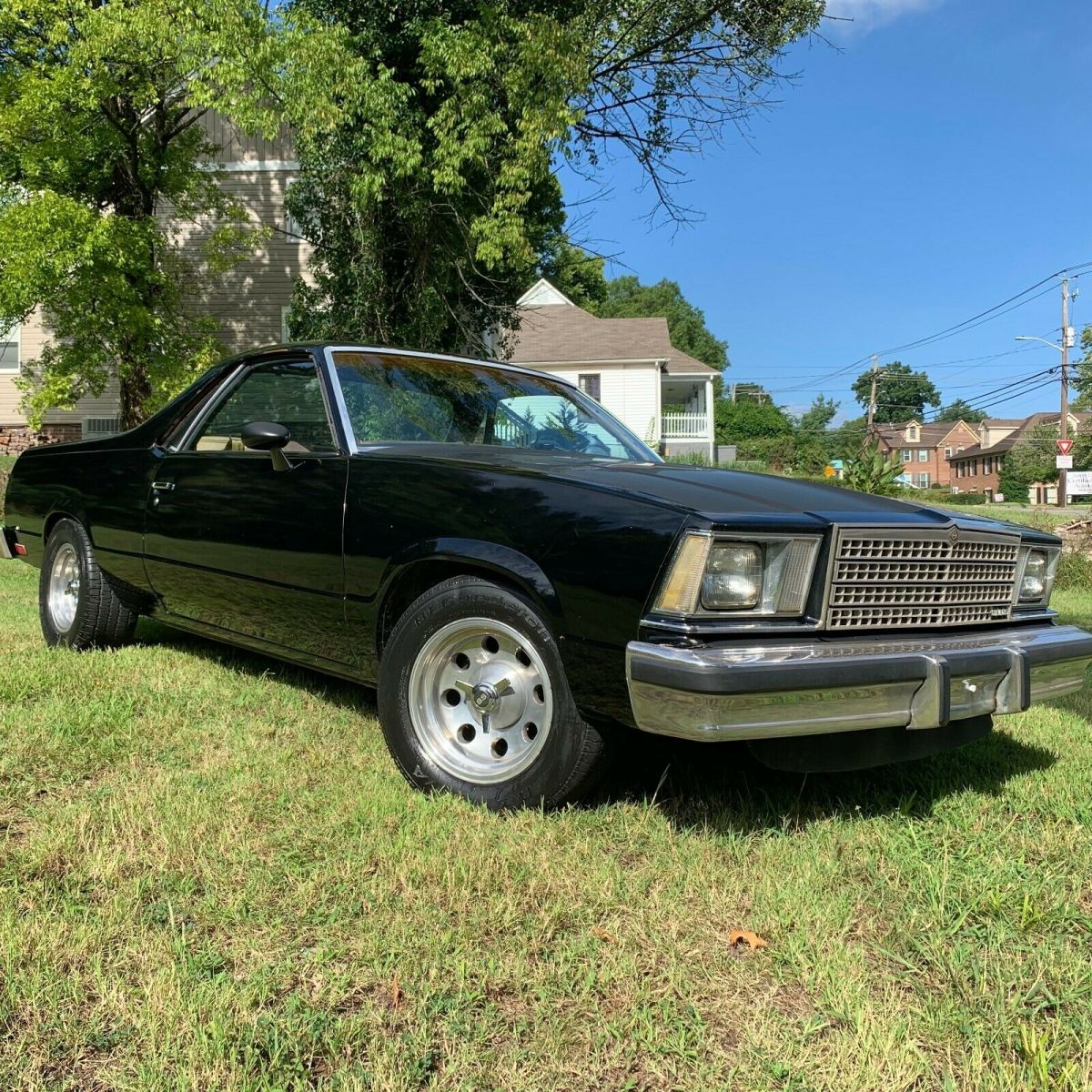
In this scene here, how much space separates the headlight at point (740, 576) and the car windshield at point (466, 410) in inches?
58.5

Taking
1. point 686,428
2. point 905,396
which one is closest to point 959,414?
point 905,396

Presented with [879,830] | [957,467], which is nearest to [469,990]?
[879,830]

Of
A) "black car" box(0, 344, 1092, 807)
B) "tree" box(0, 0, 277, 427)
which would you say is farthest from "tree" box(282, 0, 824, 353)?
"black car" box(0, 344, 1092, 807)

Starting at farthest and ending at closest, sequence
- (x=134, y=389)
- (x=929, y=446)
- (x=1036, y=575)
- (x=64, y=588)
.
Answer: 1. (x=929, y=446)
2. (x=134, y=389)
3. (x=64, y=588)
4. (x=1036, y=575)

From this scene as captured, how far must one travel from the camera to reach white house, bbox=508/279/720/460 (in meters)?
31.9

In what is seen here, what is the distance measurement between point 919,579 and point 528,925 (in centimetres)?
153

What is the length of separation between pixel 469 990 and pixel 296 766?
1485 mm

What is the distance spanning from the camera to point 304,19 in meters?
12.0

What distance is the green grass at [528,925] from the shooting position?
1717mm

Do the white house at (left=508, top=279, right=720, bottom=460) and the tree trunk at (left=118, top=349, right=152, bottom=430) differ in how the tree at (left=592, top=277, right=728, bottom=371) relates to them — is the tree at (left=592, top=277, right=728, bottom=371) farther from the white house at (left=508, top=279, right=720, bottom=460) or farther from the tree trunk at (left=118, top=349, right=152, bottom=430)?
the tree trunk at (left=118, top=349, right=152, bottom=430)

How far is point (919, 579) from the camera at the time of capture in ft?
9.15

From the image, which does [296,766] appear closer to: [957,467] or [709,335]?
[709,335]

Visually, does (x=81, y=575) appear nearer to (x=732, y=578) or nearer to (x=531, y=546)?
(x=531, y=546)

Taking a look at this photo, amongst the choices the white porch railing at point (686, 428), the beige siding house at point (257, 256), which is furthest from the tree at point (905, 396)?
the beige siding house at point (257, 256)
